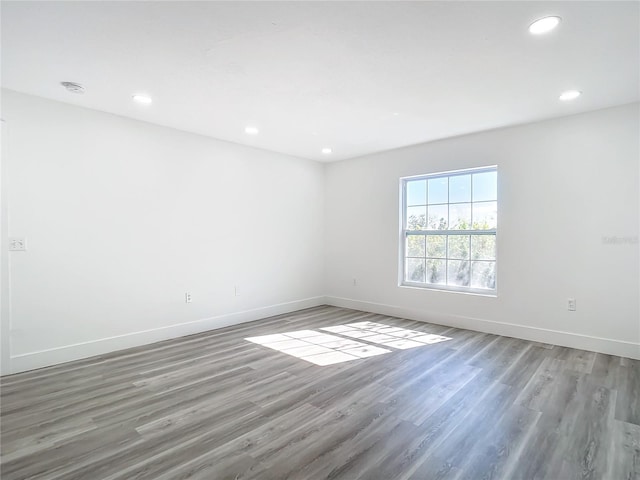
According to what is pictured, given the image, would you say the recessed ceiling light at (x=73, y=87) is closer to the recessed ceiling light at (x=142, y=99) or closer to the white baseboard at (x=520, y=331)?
the recessed ceiling light at (x=142, y=99)

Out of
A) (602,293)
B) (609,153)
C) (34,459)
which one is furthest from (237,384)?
(609,153)

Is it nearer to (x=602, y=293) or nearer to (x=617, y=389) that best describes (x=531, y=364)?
(x=617, y=389)

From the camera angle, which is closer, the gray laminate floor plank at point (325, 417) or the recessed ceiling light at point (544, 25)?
the gray laminate floor plank at point (325, 417)

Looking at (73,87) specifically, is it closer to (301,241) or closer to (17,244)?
(17,244)

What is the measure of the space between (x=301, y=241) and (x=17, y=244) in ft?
11.8

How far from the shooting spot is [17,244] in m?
3.03

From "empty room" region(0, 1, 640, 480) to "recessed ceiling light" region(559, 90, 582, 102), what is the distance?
14cm

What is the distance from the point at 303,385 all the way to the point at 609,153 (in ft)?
12.6

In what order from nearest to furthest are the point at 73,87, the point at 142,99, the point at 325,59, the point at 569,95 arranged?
1. the point at 325,59
2. the point at 73,87
3. the point at 569,95
4. the point at 142,99

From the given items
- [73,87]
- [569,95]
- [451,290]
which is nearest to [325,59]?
[73,87]

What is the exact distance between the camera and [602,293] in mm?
3465

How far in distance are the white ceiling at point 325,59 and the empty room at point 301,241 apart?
0.07 ft

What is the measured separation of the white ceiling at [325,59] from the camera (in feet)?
6.41

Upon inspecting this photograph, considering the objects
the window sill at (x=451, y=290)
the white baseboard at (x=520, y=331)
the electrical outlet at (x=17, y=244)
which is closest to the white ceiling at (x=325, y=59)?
the electrical outlet at (x=17, y=244)
